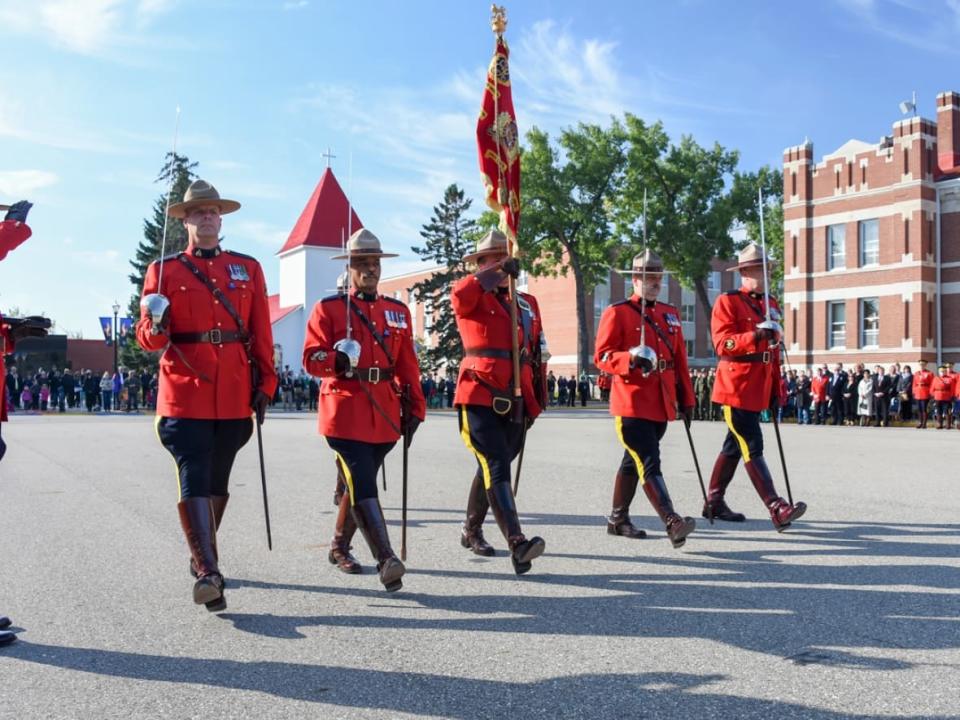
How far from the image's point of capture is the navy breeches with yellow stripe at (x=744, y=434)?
7.84 metres

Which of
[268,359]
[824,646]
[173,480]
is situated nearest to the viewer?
[824,646]

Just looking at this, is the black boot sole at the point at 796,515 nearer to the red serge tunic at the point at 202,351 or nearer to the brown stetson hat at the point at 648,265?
the brown stetson hat at the point at 648,265

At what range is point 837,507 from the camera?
30.4ft

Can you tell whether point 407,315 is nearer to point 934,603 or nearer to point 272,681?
point 272,681

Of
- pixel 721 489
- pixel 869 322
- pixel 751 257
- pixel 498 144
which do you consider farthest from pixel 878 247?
pixel 498 144

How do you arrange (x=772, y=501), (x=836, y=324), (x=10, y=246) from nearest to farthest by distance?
(x=10, y=246)
(x=772, y=501)
(x=836, y=324)

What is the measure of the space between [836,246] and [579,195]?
14.3 meters

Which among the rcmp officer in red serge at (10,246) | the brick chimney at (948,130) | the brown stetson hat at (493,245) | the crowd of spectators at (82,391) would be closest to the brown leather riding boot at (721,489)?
the brown stetson hat at (493,245)

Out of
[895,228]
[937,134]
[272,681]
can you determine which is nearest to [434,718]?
[272,681]

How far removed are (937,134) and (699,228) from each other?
12.5 metres

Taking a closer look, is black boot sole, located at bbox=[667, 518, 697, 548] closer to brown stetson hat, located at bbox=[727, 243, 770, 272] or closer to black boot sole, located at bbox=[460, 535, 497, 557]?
black boot sole, located at bbox=[460, 535, 497, 557]

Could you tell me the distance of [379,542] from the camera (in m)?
5.64

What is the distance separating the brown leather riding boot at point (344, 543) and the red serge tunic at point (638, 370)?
2.14m

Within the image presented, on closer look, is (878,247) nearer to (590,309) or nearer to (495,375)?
(590,309)
